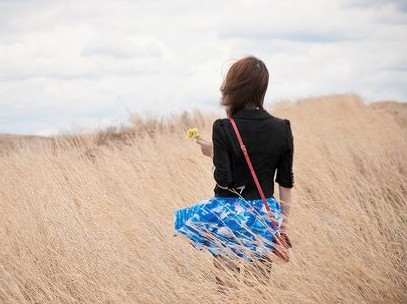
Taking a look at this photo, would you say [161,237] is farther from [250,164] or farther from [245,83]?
[245,83]

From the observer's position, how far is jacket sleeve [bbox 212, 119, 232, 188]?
8.32 ft

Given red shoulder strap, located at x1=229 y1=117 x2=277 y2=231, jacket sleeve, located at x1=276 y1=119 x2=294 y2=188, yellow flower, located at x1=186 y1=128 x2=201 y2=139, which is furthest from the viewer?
yellow flower, located at x1=186 y1=128 x2=201 y2=139

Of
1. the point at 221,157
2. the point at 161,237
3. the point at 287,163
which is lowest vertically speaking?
the point at 161,237

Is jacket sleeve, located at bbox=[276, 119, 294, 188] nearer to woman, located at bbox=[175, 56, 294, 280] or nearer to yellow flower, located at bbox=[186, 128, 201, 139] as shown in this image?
woman, located at bbox=[175, 56, 294, 280]

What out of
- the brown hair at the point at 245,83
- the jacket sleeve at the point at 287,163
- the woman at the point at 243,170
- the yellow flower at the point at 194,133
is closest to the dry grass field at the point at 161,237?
the woman at the point at 243,170

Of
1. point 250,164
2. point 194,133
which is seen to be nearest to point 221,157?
point 250,164

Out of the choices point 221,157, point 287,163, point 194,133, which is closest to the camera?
point 221,157

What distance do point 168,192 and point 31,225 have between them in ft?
5.25

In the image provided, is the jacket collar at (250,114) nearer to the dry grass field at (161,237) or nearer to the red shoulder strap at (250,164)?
the red shoulder strap at (250,164)

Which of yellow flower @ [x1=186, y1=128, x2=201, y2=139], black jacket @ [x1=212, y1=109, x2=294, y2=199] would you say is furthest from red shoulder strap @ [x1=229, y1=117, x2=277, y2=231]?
yellow flower @ [x1=186, y1=128, x2=201, y2=139]

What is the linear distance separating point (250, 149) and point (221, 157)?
0.53ft

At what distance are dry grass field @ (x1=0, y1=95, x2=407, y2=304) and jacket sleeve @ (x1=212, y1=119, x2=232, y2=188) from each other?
63 centimetres

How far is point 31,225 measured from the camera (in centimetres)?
437

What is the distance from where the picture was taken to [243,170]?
8.63 ft
